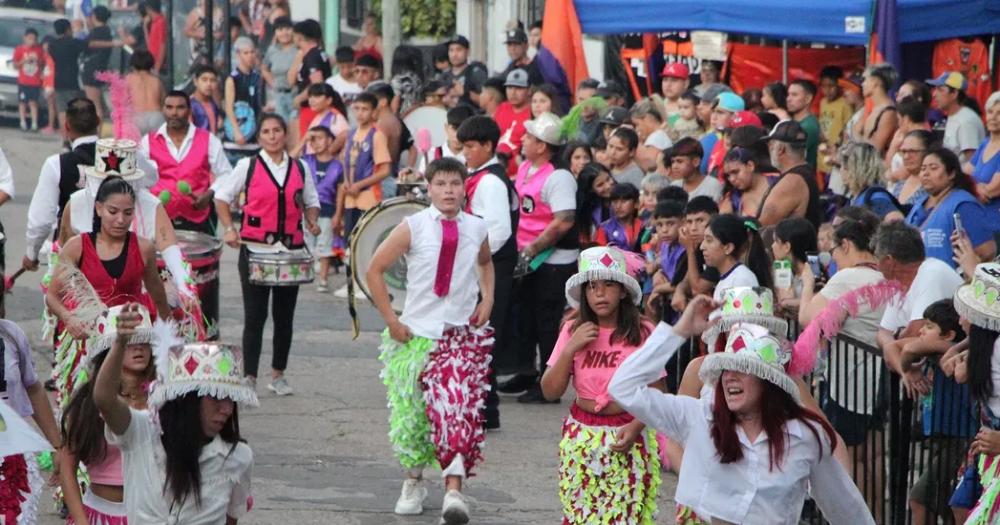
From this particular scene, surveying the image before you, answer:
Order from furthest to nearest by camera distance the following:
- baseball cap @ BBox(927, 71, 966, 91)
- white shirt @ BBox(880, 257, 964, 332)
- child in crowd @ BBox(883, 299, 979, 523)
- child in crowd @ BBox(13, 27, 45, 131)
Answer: child in crowd @ BBox(13, 27, 45, 131), baseball cap @ BBox(927, 71, 966, 91), white shirt @ BBox(880, 257, 964, 332), child in crowd @ BBox(883, 299, 979, 523)

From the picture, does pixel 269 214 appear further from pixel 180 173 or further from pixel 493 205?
pixel 493 205

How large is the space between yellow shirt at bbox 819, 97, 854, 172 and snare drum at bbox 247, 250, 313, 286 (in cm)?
589

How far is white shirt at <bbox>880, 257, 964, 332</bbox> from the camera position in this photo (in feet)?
27.3

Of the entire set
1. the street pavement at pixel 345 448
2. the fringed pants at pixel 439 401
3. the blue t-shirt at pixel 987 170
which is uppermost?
the blue t-shirt at pixel 987 170

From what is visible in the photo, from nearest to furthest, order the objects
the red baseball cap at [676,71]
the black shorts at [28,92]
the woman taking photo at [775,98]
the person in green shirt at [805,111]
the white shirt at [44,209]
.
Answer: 1. the white shirt at [44,209]
2. the person in green shirt at [805,111]
3. the woman taking photo at [775,98]
4. the red baseball cap at [676,71]
5. the black shorts at [28,92]

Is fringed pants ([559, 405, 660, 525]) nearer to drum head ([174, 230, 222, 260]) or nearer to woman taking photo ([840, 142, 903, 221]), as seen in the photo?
woman taking photo ([840, 142, 903, 221])

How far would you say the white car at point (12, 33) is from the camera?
31.5m

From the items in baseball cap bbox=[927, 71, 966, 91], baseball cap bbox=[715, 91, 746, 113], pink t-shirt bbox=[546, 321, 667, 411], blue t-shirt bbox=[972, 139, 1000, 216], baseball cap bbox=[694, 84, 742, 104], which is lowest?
pink t-shirt bbox=[546, 321, 667, 411]

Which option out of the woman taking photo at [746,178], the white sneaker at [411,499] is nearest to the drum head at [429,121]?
the woman taking photo at [746,178]

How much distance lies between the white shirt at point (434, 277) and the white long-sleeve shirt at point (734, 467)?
3607mm

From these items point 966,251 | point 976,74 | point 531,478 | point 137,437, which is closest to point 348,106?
point 976,74

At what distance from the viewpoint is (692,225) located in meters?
10.1

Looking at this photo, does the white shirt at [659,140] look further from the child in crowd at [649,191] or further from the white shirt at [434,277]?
the white shirt at [434,277]

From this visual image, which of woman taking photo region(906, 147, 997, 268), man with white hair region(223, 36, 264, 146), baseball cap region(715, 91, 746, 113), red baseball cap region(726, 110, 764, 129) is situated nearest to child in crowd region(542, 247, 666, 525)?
woman taking photo region(906, 147, 997, 268)
